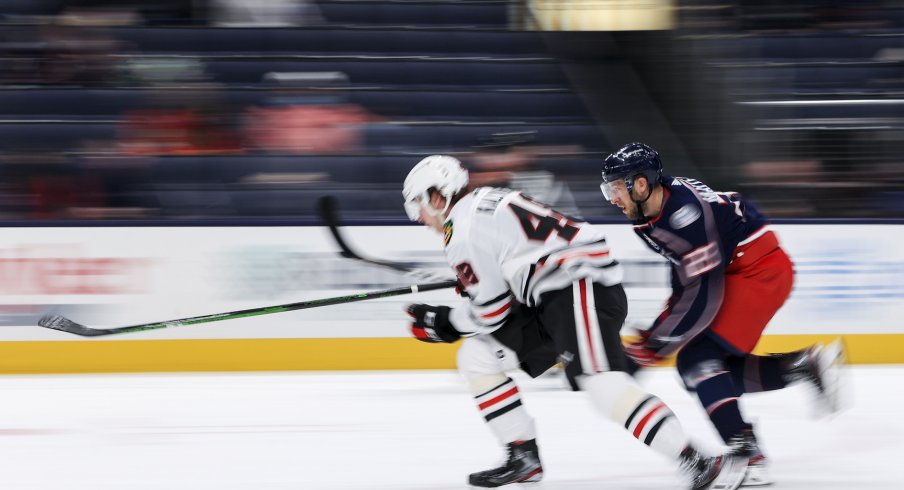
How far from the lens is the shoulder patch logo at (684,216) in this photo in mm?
2971

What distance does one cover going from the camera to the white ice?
131 inches

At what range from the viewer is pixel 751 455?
3041 millimetres

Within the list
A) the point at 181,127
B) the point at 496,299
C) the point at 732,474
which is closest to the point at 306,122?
the point at 181,127

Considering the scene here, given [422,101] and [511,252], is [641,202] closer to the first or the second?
Result: [511,252]

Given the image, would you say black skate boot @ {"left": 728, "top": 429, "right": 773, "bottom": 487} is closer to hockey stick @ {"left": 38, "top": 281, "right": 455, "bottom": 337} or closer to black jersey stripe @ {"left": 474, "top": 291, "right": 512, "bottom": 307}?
black jersey stripe @ {"left": 474, "top": 291, "right": 512, "bottom": 307}

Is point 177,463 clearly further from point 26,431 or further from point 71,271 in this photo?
point 71,271

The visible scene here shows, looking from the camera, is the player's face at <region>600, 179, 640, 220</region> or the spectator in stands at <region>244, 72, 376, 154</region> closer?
the player's face at <region>600, 179, 640, 220</region>

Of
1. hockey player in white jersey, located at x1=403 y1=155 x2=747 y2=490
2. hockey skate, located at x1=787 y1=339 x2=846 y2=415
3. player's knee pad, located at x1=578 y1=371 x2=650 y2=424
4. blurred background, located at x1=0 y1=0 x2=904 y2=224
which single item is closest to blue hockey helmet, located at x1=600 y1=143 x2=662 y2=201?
hockey player in white jersey, located at x1=403 y1=155 x2=747 y2=490

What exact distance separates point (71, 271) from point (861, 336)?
3988 mm

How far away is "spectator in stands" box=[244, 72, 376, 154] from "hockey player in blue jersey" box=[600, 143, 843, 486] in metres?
3.30

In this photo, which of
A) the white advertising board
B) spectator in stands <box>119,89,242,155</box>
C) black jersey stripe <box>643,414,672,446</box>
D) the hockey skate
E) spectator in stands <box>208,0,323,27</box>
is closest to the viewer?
black jersey stripe <box>643,414,672,446</box>

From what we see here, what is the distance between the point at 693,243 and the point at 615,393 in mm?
488

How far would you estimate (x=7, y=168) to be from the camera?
5.69m

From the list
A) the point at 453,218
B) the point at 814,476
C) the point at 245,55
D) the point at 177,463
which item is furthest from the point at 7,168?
the point at 814,476
